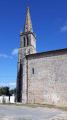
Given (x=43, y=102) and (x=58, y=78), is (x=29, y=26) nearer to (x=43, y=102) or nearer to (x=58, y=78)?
(x=58, y=78)

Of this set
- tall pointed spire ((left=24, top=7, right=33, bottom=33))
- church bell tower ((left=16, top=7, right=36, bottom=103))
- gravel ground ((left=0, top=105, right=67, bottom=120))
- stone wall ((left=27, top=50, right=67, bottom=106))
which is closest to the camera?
gravel ground ((left=0, top=105, right=67, bottom=120))

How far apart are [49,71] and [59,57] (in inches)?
113

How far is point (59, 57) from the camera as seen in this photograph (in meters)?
23.3

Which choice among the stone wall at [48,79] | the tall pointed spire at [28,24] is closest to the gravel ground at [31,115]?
the stone wall at [48,79]

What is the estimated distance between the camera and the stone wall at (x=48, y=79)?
22203 millimetres

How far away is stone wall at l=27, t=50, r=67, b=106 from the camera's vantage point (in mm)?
22203

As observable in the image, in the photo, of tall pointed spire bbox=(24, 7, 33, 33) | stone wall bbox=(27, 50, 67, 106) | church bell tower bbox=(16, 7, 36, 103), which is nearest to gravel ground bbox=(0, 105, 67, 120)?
stone wall bbox=(27, 50, 67, 106)

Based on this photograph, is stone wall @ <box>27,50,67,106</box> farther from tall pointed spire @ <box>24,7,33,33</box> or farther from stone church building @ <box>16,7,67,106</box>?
tall pointed spire @ <box>24,7,33,33</box>

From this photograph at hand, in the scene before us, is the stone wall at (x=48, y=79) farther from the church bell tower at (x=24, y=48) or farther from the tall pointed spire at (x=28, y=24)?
the tall pointed spire at (x=28, y=24)

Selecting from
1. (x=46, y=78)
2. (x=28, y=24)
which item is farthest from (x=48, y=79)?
(x=28, y=24)

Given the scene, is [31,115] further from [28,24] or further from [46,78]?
[28,24]

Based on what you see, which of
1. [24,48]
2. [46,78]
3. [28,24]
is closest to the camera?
[46,78]

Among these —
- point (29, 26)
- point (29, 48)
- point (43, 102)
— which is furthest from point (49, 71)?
point (29, 26)

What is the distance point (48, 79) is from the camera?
23406 millimetres
